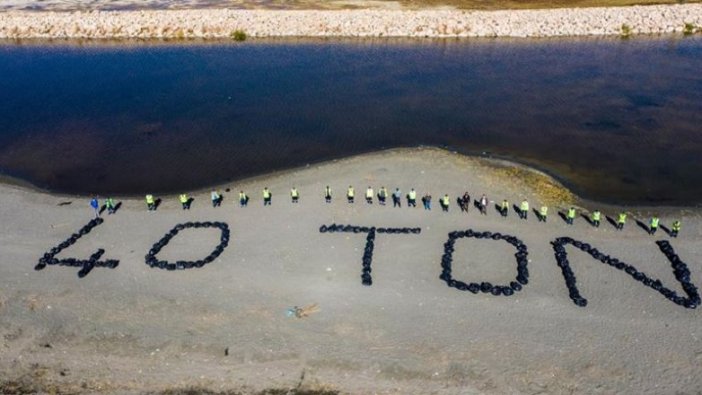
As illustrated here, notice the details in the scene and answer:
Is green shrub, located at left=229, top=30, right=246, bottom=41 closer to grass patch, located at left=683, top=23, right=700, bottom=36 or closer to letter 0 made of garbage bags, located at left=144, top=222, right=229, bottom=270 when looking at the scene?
letter 0 made of garbage bags, located at left=144, top=222, right=229, bottom=270

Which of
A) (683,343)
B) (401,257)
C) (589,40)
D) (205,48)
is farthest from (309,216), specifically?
(589,40)

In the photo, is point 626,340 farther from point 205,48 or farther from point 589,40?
point 205,48

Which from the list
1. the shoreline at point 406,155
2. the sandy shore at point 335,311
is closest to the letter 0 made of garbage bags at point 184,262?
the sandy shore at point 335,311

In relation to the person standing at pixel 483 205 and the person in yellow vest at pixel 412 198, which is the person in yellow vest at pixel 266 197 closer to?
the person in yellow vest at pixel 412 198

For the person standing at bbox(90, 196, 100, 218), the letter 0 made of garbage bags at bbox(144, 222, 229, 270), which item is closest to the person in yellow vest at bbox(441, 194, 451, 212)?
the letter 0 made of garbage bags at bbox(144, 222, 229, 270)

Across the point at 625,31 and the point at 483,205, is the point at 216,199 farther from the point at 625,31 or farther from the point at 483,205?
the point at 625,31

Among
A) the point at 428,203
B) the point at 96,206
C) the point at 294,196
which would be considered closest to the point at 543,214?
the point at 428,203

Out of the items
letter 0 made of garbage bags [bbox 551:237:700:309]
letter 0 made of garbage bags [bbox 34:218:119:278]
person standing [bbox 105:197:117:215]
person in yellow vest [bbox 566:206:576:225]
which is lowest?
letter 0 made of garbage bags [bbox 34:218:119:278]
